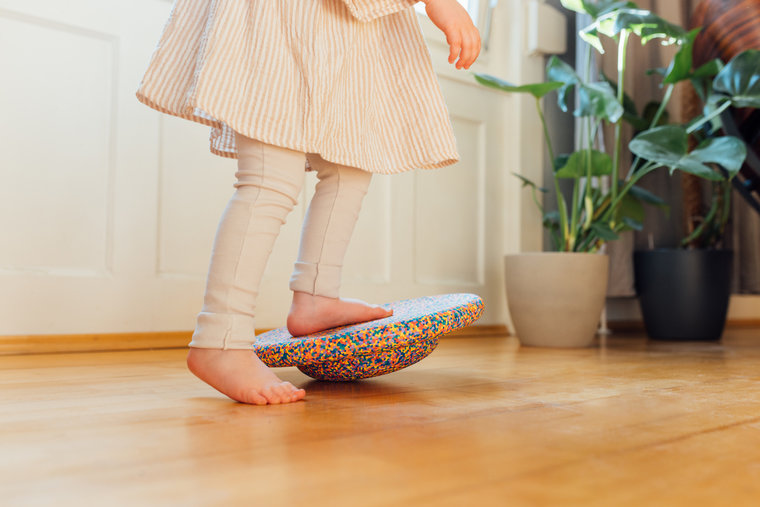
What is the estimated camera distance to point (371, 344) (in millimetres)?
944

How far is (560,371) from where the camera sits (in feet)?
4.15

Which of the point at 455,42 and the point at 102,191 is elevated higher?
the point at 455,42

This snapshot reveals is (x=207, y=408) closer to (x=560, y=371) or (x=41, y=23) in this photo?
(x=560, y=371)

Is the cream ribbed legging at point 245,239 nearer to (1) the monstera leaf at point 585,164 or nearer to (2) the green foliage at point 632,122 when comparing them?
(2) the green foliage at point 632,122

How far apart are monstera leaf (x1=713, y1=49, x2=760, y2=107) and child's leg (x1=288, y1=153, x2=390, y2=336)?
1129 mm

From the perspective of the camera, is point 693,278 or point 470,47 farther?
point 693,278

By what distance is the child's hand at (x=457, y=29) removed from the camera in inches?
37.8

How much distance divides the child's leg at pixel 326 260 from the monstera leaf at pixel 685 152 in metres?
1.03

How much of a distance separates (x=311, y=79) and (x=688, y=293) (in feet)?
5.69

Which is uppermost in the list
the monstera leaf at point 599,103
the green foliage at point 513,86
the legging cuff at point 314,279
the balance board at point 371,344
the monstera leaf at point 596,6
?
the monstera leaf at point 596,6

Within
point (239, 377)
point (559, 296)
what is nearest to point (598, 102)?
point (559, 296)

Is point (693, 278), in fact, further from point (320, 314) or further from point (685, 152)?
point (320, 314)

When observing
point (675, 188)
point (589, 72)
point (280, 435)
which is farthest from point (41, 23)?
point (675, 188)

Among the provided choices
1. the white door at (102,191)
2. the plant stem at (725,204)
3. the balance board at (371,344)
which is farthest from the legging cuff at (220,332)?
the plant stem at (725,204)
